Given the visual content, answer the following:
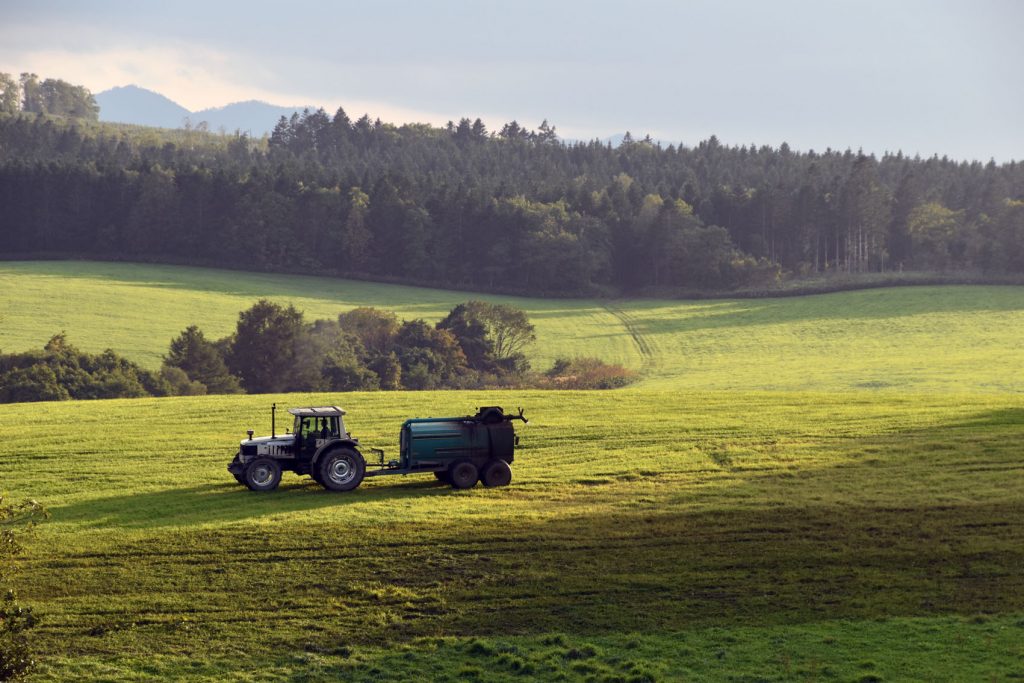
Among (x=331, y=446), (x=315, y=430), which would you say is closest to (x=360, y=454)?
(x=331, y=446)

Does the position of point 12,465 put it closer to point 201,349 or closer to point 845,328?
point 201,349

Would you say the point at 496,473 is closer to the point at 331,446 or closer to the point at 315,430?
the point at 331,446

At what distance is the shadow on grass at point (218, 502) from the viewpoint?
28266 millimetres

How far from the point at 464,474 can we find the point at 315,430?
165 inches

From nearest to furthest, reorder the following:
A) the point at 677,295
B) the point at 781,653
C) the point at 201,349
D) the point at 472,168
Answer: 1. the point at 781,653
2. the point at 201,349
3. the point at 677,295
4. the point at 472,168

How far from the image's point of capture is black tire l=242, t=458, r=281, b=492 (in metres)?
30.8

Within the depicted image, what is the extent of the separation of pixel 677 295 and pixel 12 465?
319ft

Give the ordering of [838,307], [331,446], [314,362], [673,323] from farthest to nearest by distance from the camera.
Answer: [838,307]
[673,323]
[314,362]
[331,446]

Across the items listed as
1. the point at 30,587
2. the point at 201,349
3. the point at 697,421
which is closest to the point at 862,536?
the point at 697,421

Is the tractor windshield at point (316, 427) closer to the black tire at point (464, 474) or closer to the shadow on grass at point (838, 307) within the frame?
the black tire at point (464, 474)

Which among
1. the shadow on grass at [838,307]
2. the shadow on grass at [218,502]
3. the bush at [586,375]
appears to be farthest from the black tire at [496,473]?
the shadow on grass at [838,307]

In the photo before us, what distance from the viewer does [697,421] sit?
142 feet

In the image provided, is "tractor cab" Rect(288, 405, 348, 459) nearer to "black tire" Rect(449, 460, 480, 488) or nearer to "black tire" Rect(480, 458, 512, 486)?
"black tire" Rect(449, 460, 480, 488)

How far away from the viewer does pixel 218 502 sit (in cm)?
2988
